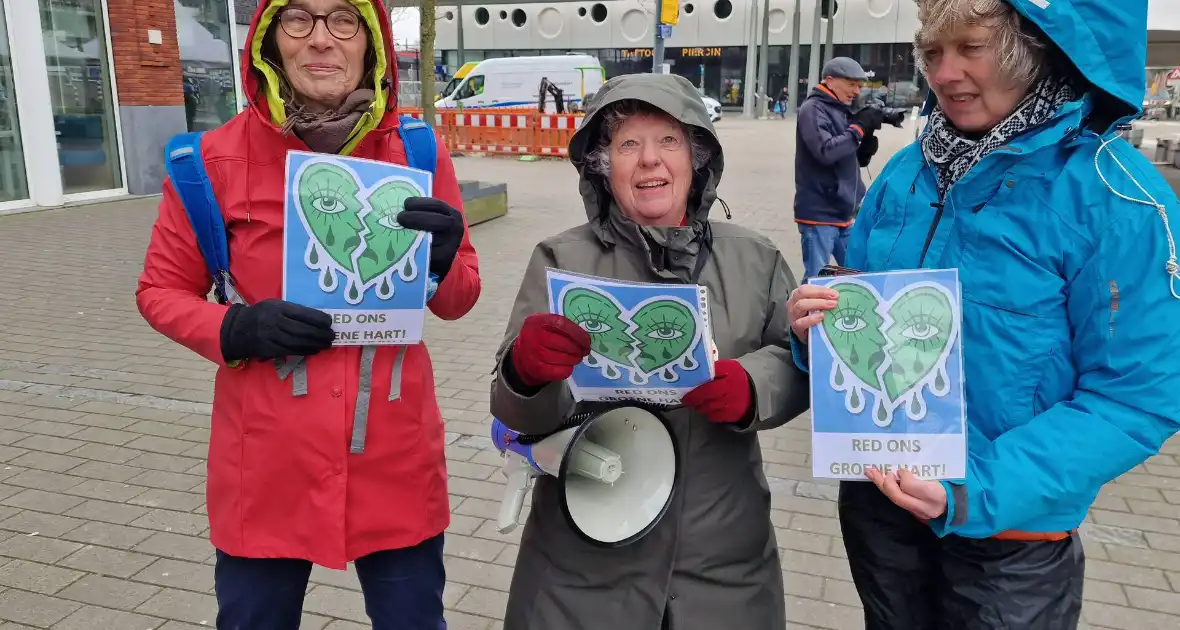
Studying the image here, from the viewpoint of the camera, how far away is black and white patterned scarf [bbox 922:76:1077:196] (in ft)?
5.22

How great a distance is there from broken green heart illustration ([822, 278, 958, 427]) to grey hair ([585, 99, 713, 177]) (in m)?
0.51

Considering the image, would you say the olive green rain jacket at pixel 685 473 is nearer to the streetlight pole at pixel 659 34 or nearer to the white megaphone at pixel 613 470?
the white megaphone at pixel 613 470

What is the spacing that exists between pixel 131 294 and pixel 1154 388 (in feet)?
25.2

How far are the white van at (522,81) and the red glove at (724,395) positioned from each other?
24258 mm

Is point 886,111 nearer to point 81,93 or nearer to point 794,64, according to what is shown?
point 81,93

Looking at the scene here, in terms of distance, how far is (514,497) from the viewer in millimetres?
1927

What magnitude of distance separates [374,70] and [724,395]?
3.60 feet

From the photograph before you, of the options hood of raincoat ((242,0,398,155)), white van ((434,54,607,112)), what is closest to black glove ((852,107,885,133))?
hood of raincoat ((242,0,398,155))

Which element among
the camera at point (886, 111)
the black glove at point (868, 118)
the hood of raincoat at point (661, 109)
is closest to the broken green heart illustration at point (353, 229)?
the hood of raincoat at point (661, 109)

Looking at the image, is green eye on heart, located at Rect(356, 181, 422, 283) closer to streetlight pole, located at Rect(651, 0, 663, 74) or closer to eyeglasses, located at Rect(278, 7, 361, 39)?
eyeglasses, located at Rect(278, 7, 361, 39)

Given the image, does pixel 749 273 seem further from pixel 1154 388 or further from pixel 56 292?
pixel 56 292

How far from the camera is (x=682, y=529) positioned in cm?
185

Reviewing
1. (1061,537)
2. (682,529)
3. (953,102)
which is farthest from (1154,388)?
(682,529)

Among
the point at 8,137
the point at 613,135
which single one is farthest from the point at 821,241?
the point at 8,137
